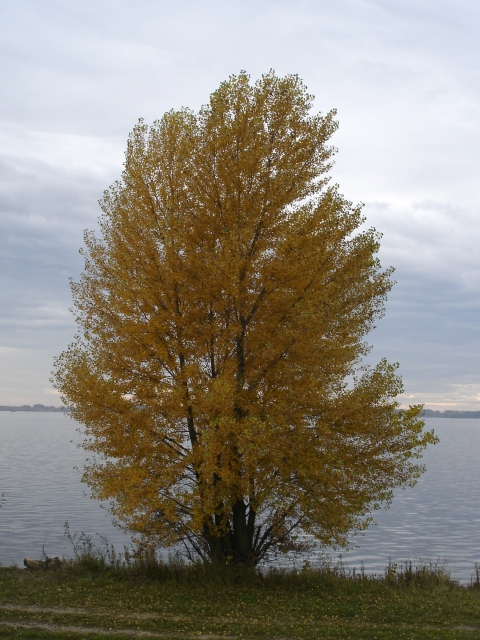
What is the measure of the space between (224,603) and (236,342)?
18.1 feet

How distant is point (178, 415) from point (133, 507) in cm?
213

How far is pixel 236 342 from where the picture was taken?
46.8 ft

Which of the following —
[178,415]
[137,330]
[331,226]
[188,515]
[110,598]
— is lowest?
[110,598]

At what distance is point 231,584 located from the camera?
546 inches

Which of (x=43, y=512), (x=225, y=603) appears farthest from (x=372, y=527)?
(x=225, y=603)

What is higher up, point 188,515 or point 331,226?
point 331,226

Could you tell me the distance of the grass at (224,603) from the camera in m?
10.4

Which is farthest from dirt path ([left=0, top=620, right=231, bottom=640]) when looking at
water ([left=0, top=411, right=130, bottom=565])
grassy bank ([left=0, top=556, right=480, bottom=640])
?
water ([left=0, top=411, right=130, bottom=565])

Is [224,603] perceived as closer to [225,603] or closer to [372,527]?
[225,603]

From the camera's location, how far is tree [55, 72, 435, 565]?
12.9 m

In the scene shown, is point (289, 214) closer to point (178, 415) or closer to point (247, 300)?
point (247, 300)

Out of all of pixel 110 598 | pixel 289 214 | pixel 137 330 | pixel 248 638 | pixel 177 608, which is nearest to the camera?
pixel 248 638

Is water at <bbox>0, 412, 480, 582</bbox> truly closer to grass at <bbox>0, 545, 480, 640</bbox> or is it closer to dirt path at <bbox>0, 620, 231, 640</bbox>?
grass at <bbox>0, 545, 480, 640</bbox>

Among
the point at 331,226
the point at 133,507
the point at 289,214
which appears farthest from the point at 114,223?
the point at 133,507
